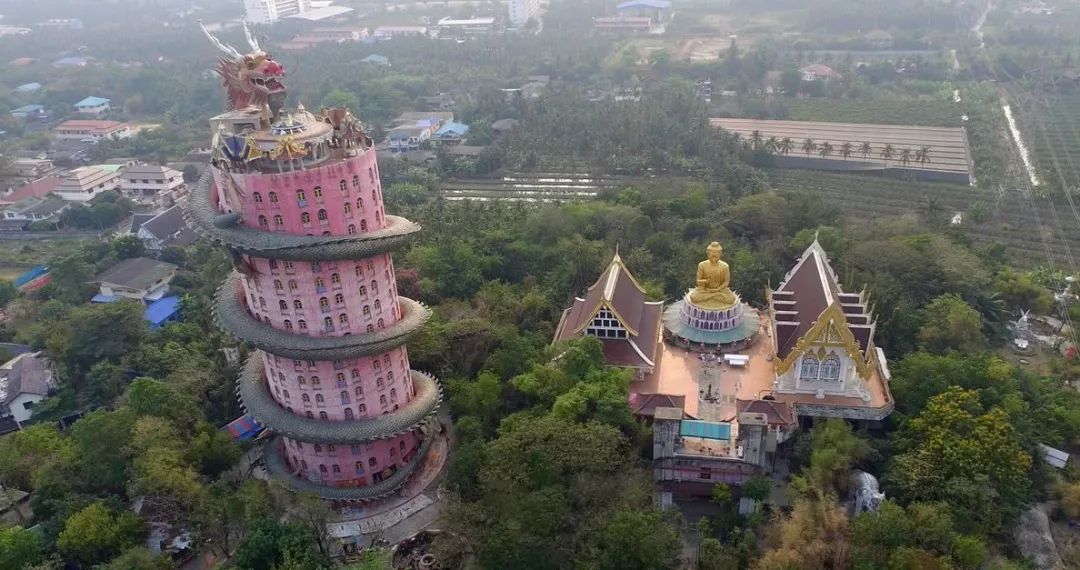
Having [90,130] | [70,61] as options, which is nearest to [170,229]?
[90,130]

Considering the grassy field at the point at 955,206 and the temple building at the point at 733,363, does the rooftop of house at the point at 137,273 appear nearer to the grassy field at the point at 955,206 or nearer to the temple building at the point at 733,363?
the temple building at the point at 733,363

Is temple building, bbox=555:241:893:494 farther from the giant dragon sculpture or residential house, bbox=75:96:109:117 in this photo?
residential house, bbox=75:96:109:117

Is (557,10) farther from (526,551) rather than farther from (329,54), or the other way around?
(526,551)

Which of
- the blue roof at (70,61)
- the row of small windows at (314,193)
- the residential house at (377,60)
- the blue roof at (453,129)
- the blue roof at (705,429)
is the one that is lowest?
the blue roof at (705,429)

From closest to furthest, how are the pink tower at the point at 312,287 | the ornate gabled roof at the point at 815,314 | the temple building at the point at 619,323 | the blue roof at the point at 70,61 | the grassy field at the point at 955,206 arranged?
the pink tower at the point at 312,287 → the ornate gabled roof at the point at 815,314 → the temple building at the point at 619,323 → the grassy field at the point at 955,206 → the blue roof at the point at 70,61

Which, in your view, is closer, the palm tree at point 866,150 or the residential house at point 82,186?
the residential house at point 82,186

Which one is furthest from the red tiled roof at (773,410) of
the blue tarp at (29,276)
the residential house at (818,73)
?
the residential house at (818,73)

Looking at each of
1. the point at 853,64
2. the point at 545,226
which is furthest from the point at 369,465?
the point at 853,64

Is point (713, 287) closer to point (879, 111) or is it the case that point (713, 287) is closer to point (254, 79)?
point (254, 79)
